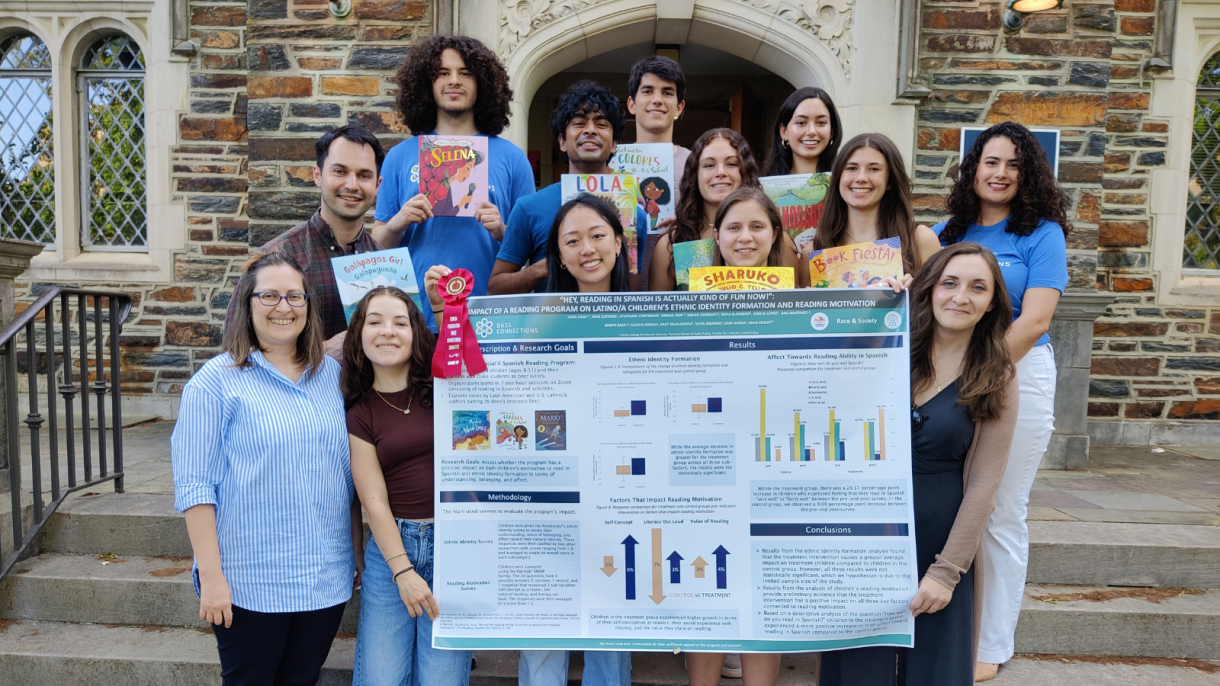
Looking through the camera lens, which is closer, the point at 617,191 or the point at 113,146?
the point at 617,191

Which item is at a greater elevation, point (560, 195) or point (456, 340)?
point (560, 195)

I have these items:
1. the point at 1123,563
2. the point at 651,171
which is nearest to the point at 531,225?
the point at 651,171

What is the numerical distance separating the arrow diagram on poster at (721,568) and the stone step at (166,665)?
0.89 m

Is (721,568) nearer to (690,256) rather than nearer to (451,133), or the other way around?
(690,256)

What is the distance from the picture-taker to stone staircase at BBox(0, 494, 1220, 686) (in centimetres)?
279

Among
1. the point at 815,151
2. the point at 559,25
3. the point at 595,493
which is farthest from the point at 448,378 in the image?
the point at 559,25

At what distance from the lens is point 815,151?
2.68 m

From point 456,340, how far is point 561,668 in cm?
108

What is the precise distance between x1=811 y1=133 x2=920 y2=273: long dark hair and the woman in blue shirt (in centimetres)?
41

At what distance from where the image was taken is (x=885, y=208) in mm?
2340

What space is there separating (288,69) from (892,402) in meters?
4.80

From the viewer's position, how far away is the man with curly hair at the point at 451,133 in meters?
2.60

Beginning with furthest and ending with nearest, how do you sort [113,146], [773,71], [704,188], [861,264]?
[113,146] → [773,71] → [704,188] → [861,264]

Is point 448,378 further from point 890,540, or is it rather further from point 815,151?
point 815,151
